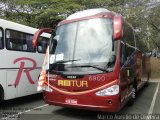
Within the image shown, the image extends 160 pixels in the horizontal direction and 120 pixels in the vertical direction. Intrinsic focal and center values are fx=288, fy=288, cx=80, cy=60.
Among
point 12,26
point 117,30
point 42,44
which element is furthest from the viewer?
point 42,44

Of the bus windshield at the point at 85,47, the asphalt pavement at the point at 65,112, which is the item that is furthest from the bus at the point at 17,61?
the bus windshield at the point at 85,47

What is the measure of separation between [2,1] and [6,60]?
46.1 ft

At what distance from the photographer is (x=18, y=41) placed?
33.9ft

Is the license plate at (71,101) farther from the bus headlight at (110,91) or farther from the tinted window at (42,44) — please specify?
the tinted window at (42,44)

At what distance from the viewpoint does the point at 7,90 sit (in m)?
9.60

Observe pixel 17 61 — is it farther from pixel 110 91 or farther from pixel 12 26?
pixel 110 91

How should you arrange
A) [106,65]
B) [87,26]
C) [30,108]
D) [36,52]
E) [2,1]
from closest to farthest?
[106,65] < [87,26] < [30,108] < [36,52] < [2,1]

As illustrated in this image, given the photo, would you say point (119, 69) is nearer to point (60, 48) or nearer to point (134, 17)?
point (60, 48)

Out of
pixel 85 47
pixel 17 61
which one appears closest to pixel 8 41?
pixel 17 61

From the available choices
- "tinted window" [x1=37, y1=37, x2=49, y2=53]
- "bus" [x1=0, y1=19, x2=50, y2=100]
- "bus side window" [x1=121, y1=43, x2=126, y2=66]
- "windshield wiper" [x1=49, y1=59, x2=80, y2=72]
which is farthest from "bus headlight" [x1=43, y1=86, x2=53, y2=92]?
"tinted window" [x1=37, y1=37, x2=49, y2=53]

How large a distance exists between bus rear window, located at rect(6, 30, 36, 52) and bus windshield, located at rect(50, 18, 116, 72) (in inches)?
70.4

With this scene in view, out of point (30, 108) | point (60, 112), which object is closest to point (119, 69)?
point (60, 112)

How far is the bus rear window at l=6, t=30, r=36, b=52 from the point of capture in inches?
385

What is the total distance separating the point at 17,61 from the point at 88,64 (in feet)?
10.7
